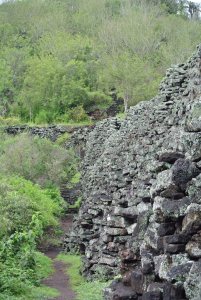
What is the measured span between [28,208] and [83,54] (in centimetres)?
5018

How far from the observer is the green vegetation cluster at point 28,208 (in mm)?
20156

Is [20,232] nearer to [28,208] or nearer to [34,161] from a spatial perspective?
[28,208]

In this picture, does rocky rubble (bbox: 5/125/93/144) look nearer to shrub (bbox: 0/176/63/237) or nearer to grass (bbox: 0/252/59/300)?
shrub (bbox: 0/176/63/237)

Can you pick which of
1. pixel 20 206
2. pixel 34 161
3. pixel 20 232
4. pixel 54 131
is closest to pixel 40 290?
pixel 20 232

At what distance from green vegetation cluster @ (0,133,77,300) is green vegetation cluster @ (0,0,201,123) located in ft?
51.3

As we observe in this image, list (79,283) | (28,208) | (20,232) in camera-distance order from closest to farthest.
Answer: (79,283) < (20,232) < (28,208)

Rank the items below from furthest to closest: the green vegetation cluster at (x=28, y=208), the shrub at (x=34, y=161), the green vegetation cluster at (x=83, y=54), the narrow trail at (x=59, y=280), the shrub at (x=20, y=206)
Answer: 1. the green vegetation cluster at (x=83, y=54)
2. the shrub at (x=34, y=161)
3. the shrub at (x=20, y=206)
4. the green vegetation cluster at (x=28, y=208)
5. the narrow trail at (x=59, y=280)

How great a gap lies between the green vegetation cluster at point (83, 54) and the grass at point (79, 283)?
3325 cm

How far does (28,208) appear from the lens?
2809 cm

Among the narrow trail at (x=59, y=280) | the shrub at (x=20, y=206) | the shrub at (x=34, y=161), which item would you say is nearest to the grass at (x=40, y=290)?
the narrow trail at (x=59, y=280)

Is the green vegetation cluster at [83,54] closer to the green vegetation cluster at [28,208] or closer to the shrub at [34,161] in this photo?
the green vegetation cluster at [28,208]

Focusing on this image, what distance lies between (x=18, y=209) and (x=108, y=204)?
6495mm

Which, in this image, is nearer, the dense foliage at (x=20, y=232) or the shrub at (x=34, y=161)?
the dense foliage at (x=20, y=232)

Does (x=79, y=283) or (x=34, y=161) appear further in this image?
(x=34, y=161)
